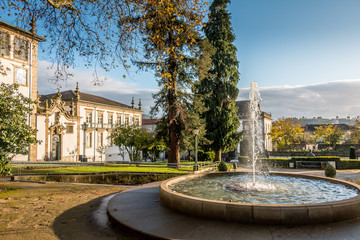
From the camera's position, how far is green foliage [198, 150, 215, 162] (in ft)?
90.8

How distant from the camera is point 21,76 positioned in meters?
25.7

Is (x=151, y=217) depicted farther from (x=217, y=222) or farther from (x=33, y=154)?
(x=33, y=154)

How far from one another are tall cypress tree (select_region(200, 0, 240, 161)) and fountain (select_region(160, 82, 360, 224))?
13.8m

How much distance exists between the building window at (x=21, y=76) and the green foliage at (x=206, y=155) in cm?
2031

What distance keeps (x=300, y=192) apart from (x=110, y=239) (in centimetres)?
597

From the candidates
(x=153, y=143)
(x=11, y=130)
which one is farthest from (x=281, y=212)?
(x=153, y=143)

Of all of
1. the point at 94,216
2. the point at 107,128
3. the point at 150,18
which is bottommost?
the point at 94,216

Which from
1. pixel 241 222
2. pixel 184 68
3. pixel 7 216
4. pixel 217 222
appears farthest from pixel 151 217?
pixel 184 68

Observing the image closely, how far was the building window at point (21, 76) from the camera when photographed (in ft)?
82.8

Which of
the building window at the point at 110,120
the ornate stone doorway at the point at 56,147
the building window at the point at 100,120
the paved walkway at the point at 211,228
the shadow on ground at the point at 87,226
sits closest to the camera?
the paved walkway at the point at 211,228

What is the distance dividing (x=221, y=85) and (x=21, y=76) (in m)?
20.9

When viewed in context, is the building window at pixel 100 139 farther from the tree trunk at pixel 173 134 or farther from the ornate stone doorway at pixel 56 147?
the tree trunk at pixel 173 134

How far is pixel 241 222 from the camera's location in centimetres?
521

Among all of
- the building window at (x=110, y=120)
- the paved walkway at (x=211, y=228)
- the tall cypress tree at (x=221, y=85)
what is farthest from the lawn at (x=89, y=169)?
the building window at (x=110, y=120)
